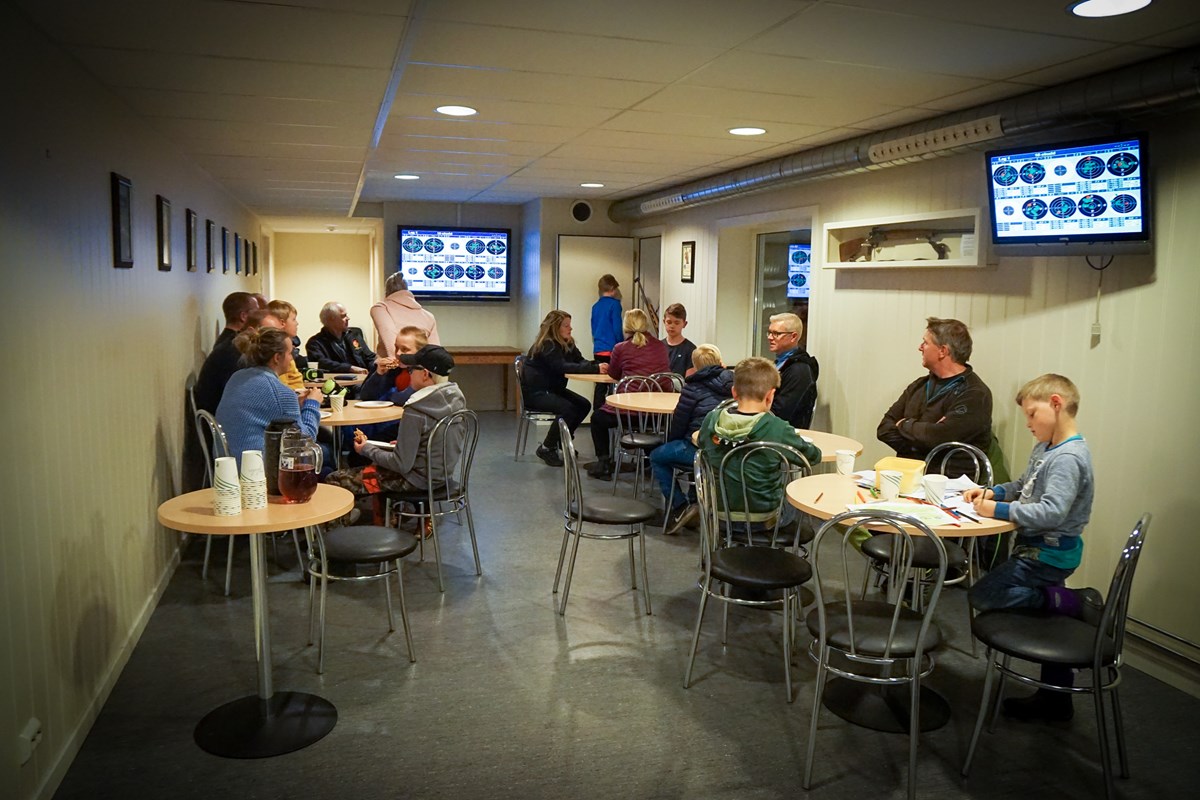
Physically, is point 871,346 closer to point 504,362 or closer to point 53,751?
point 53,751

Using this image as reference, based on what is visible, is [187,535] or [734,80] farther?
[187,535]

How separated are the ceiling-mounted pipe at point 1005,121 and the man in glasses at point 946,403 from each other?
92 centimetres

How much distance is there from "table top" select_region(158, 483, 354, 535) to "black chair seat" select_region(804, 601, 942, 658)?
5.19ft

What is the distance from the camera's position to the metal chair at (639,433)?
6.09 metres

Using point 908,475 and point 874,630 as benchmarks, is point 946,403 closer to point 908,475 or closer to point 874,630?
point 908,475

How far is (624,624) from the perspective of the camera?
3.96 meters

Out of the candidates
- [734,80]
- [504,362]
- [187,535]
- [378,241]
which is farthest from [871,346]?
[378,241]

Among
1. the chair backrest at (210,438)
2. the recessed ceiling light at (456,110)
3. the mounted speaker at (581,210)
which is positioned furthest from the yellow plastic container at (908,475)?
the mounted speaker at (581,210)

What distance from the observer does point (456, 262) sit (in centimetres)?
1020

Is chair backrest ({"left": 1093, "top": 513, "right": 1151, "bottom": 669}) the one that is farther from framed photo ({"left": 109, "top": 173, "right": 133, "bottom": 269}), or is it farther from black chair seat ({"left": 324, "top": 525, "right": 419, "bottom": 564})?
framed photo ({"left": 109, "top": 173, "right": 133, "bottom": 269})

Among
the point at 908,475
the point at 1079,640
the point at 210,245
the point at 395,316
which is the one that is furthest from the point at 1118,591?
the point at 395,316

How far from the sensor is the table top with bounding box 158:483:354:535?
265 centimetres

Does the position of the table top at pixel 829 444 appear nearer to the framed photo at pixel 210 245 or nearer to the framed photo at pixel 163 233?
the framed photo at pixel 163 233

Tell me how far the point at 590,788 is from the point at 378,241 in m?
10.5
